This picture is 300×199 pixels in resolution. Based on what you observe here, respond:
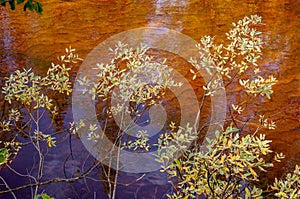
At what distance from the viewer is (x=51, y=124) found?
12.1ft

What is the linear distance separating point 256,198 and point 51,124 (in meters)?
2.45

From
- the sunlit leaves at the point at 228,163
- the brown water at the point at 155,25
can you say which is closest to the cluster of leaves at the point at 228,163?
the sunlit leaves at the point at 228,163

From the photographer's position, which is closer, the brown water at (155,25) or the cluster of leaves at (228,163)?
the cluster of leaves at (228,163)

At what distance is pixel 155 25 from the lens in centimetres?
637

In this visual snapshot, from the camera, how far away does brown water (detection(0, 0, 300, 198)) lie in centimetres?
346

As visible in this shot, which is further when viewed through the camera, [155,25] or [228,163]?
[155,25]

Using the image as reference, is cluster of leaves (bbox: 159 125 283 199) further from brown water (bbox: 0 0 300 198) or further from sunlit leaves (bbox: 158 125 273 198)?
brown water (bbox: 0 0 300 198)

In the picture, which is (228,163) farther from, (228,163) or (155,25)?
(155,25)

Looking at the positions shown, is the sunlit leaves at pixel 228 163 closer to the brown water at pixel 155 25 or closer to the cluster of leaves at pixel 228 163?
the cluster of leaves at pixel 228 163

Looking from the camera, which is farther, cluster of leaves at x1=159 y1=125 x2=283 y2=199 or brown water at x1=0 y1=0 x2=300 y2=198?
brown water at x1=0 y1=0 x2=300 y2=198

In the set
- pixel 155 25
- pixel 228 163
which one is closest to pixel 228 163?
pixel 228 163

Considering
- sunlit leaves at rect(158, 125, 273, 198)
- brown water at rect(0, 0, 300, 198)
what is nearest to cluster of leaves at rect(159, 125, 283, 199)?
sunlit leaves at rect(158, 125, 273, 198)

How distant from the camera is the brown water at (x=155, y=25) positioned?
11.4 feet

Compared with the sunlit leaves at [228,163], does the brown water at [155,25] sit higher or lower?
lower
